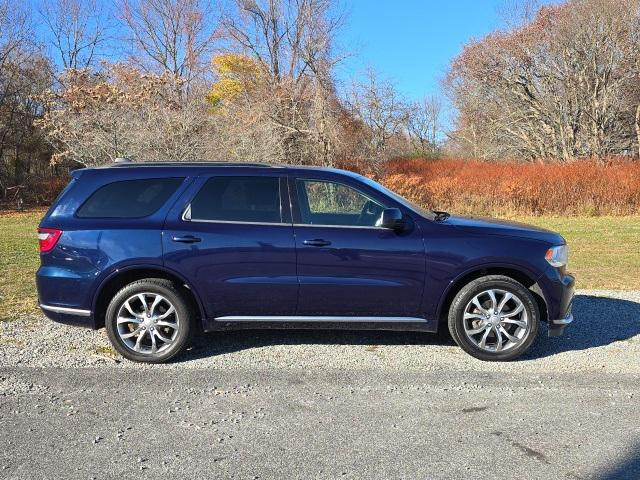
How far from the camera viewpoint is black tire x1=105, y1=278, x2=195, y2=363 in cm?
484

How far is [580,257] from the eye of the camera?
35.2 feet

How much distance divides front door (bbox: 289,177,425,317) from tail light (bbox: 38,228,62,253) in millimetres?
2106

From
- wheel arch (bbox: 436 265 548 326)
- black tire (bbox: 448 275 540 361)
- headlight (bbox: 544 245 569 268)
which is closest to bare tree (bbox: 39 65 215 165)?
wheel arch (bbox: 436 265 548 326)

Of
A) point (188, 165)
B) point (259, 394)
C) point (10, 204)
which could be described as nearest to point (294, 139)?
point (10, 204)

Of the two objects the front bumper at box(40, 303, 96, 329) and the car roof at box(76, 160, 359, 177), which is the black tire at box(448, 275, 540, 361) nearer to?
the car roof at box(76, 160, 359, 177)

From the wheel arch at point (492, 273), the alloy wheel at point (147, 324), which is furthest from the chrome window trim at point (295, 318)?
the alloy wheel at point (147, 324)

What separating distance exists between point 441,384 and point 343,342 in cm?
130

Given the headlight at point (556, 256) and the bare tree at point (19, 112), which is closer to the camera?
the headlight at point (556, 256)

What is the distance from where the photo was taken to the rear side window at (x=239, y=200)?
4.95 metres

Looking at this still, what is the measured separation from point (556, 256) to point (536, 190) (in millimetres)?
17258

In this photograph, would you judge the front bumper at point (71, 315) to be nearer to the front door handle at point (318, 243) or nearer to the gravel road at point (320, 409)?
the gravel road at point (320, 409)

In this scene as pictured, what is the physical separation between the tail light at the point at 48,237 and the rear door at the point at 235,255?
972 mm

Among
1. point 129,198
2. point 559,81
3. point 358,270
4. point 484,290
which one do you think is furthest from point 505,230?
point 559,81

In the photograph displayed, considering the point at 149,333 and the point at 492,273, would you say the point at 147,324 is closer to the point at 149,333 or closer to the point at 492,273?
the point at 149,333
